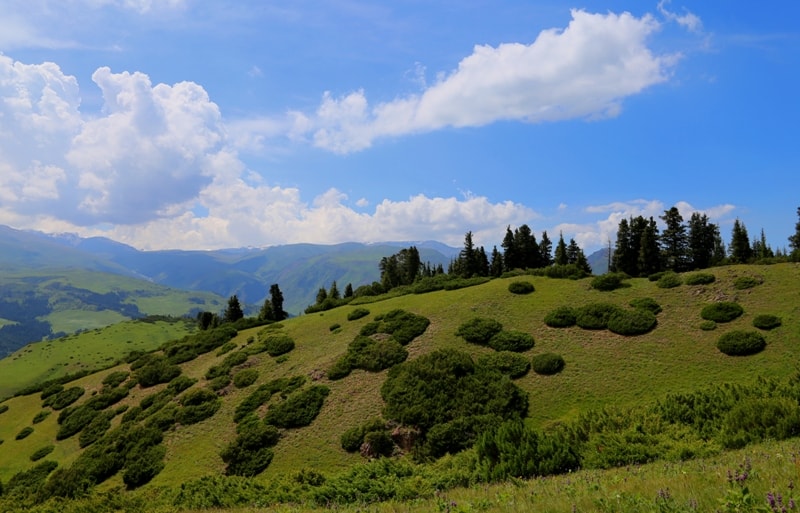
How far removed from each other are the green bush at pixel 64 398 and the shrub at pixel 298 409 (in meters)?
30.8

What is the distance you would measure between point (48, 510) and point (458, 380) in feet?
73.3

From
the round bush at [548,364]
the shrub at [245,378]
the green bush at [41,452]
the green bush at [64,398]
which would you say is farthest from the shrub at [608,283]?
the green bush at [64,398]

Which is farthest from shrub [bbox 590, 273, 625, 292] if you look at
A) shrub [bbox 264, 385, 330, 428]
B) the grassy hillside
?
shrub [bbox 264, 385, 330, 428]

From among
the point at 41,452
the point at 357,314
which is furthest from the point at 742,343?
the point at 41,452

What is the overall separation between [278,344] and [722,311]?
39685mm

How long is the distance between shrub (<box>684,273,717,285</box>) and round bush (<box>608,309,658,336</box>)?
7.52 metres

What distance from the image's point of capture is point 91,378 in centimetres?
5516

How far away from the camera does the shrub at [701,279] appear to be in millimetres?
40312

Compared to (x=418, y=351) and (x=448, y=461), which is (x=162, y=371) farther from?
(x=448, y=461)

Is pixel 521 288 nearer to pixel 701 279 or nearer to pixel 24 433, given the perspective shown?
pixel 701 279

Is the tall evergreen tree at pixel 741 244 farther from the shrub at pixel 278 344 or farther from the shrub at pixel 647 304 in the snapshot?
the shrub at pixel 278 344

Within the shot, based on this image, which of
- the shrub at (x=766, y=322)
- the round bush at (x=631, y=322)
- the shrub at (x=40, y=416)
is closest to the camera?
the shrub at (x=766, y=322)

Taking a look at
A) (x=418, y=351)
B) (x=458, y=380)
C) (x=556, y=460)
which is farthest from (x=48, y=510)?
(x=418, y=351)

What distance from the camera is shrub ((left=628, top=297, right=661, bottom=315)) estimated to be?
3756 centimetres
